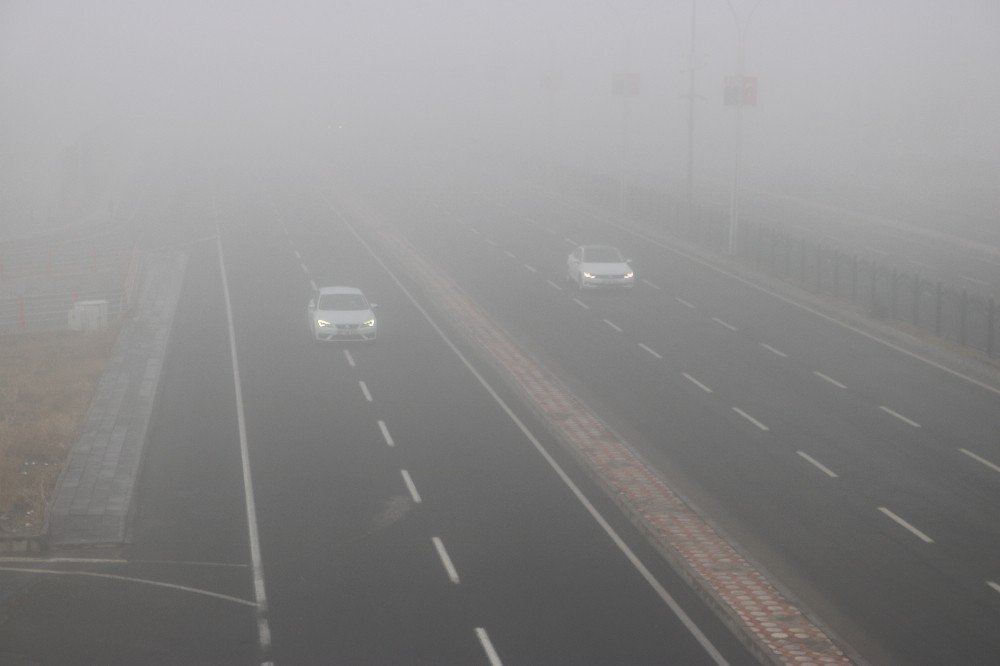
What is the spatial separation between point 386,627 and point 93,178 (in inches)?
3648

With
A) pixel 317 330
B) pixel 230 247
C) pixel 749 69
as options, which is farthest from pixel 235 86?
pixel 317 330

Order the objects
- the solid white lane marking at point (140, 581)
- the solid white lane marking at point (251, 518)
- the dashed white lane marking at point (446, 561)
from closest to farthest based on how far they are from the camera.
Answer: the solid white lane marking at point (251, 518)
the solid white lane marking at point (140, 581)
the dashed white lane marking at point (446, 561)

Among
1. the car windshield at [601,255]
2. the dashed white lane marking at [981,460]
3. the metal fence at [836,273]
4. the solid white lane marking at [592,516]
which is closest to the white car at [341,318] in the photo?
the solid white lane marking at [592,516]

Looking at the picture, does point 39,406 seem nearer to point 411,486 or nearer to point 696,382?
point 411,486

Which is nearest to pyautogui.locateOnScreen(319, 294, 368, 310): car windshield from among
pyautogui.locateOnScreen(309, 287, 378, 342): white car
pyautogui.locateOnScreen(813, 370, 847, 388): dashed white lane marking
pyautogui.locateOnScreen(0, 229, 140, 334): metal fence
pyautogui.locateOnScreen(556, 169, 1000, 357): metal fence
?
pyautogui.locateOnScreen(309, 287, 378, 342): white car

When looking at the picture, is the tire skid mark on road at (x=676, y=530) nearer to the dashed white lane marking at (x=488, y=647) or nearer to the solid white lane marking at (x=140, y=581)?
the dashed white lane marking at (x=488, y=647)

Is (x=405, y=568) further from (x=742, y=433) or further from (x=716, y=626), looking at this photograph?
(x=742, y=433)

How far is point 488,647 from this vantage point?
43.3 feet

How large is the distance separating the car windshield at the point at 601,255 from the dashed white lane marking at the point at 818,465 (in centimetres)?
2004

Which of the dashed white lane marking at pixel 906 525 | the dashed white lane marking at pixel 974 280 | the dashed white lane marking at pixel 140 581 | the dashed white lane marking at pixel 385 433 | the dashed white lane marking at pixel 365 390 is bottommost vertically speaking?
the dashed white lane marking at pixel 974 280

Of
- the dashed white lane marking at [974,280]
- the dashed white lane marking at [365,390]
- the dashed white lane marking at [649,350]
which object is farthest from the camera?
the dashed white lane marking at [974,280]

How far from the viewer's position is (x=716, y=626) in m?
14.0

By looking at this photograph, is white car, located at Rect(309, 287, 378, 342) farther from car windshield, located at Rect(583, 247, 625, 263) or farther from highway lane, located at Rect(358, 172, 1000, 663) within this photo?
car windshield, located at Rect(583, 247, 625, 263)

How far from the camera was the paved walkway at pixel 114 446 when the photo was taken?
1806 centimetres
